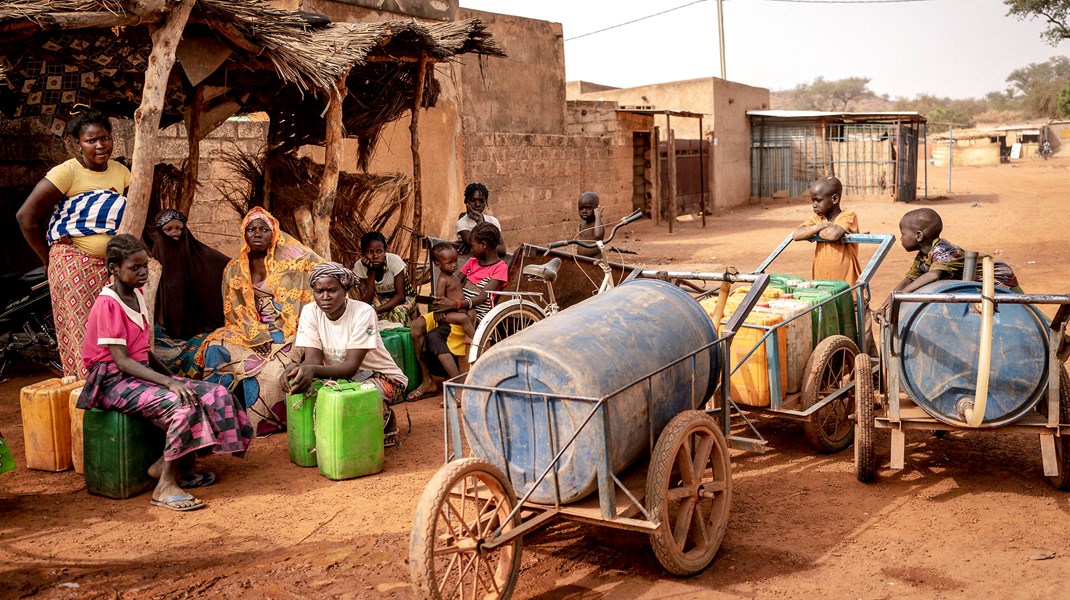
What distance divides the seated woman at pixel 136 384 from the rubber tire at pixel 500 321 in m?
1.84

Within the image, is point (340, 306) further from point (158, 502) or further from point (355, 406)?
point (158, 502)

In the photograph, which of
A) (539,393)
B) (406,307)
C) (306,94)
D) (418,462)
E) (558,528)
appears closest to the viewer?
(539,393)

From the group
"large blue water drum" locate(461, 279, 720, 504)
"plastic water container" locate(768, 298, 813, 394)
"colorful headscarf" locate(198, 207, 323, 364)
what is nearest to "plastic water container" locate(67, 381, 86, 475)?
"colorful headscarf" locate(198, 207, 323, 364)

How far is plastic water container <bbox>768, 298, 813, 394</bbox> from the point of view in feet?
Result: 17.4

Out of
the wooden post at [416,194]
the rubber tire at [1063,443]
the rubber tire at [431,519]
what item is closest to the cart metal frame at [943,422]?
the rubber tire at [1063,443]

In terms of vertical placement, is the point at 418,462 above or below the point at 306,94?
below

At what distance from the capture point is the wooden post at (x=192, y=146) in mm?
7805

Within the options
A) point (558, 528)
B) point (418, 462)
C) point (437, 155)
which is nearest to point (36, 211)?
point (418, 462)

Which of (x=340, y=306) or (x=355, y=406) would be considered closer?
(x=355, y=406)

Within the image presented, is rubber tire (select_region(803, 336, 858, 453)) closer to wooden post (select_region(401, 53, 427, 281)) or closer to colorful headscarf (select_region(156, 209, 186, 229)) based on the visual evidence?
wooden post (select_region(401, 53, 427, 281))

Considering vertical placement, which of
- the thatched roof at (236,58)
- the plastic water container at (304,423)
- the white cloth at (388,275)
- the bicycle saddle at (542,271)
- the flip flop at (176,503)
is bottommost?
the flip flop at (176,503)

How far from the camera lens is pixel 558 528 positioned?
443cm

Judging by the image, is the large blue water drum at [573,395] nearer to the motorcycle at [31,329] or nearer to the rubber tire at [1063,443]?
the rubber tire at [1063,443]

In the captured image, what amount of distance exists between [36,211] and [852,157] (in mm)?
25420
